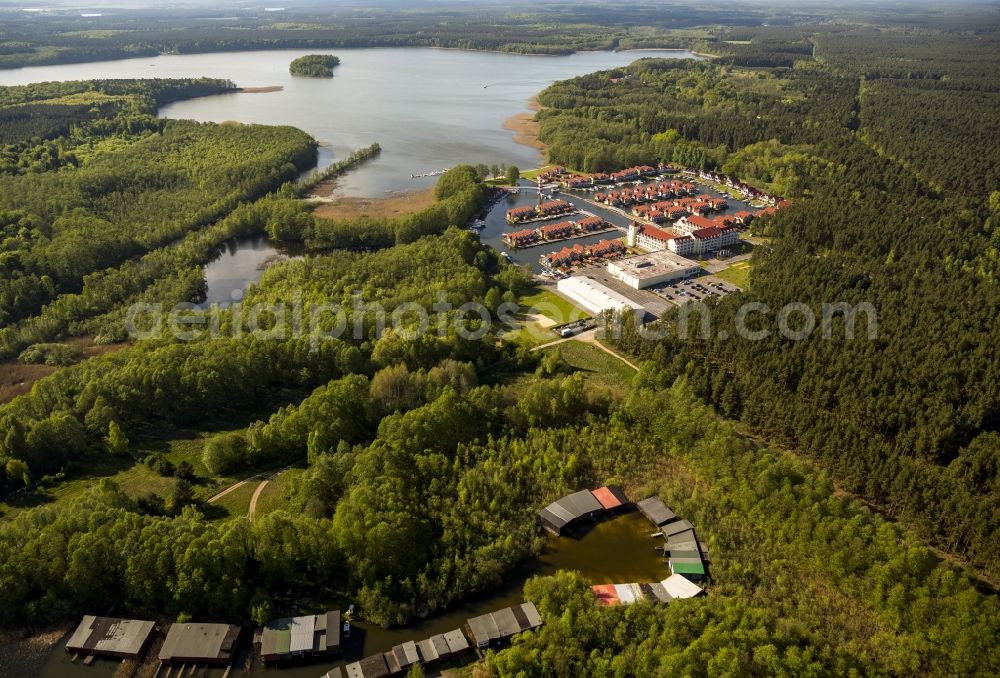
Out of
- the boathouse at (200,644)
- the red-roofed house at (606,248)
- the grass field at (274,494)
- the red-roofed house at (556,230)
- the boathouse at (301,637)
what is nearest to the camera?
the boathouse at (200,644)

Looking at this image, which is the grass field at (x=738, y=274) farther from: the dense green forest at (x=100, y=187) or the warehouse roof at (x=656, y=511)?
the dense green forest at (x=100, y=187)

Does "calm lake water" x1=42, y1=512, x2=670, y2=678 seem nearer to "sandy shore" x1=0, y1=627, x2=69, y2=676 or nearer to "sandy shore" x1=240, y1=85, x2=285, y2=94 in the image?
"sandy shore" x1=0, y1=627, x2=69, y2=676

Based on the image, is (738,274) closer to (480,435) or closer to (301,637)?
(480,435)

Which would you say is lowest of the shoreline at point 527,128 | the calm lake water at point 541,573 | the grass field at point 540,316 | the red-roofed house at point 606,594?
the calm lake water at point 541,573

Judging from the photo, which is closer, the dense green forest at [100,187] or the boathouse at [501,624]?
the boathouse at [501,624]

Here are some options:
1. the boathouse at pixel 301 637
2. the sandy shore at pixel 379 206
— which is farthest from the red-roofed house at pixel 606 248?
the boathouse at pixel 301 637

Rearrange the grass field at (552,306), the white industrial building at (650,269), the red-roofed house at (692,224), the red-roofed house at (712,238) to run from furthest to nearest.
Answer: the red-roofed house at (692,224), the red-roofed house at (712,238), the white industrial building at (650,269), the grass field at (552,306)

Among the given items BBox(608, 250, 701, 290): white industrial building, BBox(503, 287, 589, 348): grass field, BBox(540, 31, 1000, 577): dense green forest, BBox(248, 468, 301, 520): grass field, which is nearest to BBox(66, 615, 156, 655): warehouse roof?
BBox(248, 468, 301, 520): grass field
